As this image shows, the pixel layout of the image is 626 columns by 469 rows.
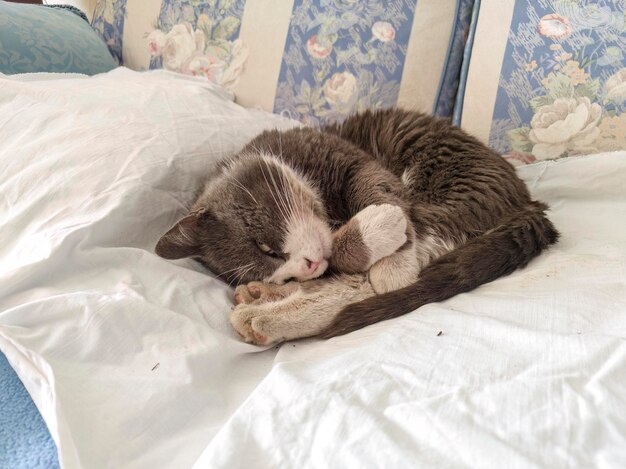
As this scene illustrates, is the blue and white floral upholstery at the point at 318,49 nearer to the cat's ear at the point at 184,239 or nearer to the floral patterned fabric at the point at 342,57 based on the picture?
the floral patterned fabric at the point at 342,57

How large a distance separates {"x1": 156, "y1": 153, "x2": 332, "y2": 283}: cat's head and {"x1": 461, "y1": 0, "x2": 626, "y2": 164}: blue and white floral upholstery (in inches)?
28.1

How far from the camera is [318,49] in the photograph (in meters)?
1.62

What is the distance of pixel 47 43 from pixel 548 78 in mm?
1691

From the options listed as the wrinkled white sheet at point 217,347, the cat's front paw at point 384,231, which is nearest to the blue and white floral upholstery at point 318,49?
the wrinkled white sheet at point 217,347

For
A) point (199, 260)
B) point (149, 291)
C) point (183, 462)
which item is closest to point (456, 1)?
point (199, 260)

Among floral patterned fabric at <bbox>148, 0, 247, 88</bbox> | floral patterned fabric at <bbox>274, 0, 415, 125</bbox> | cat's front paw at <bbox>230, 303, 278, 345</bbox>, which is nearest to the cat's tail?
cat's front paw at <bbox>230, 303, 278, 345</bbox>

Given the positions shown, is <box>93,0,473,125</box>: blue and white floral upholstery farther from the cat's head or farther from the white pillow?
the cat's head

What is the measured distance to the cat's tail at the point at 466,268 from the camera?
0.91 metres

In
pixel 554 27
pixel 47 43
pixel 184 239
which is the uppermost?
pixel 554 27

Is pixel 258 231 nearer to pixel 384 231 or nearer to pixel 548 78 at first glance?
pixel 384 231

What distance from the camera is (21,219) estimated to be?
990mm

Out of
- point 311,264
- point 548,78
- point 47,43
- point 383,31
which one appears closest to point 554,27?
point 548,78

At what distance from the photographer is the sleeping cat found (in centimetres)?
97

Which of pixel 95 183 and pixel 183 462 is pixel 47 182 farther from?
pixel 183 462
